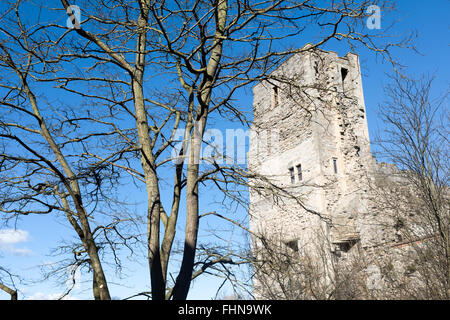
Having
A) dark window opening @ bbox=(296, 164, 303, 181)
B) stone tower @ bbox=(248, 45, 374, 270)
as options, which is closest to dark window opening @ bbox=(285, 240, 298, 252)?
stone tower @ bbox=(248, 45, 374, 270)

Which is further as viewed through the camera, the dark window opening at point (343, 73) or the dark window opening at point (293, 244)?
the dark window opening at point (343, 73)

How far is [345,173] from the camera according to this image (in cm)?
1867

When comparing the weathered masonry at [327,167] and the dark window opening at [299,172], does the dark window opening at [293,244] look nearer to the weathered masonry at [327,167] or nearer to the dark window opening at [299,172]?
the weathered masonry at [327,167]

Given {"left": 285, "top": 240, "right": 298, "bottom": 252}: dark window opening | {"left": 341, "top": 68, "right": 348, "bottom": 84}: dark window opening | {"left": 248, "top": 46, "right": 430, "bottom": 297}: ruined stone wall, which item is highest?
{"left": 341, "top": 68, "right": 348, "bottom": 84}: dark window opening

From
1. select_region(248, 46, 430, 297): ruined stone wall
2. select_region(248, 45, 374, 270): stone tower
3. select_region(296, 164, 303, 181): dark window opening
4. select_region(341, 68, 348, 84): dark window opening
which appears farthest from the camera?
select_region(341, 68, 348, 84): dark window opening

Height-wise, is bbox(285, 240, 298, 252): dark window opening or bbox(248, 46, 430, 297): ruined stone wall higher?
bbox(248, 46, 430, 297): ruined stone wall

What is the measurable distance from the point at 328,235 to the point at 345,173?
4.01 metres

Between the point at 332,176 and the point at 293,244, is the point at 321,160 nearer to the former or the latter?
the point at 332,176

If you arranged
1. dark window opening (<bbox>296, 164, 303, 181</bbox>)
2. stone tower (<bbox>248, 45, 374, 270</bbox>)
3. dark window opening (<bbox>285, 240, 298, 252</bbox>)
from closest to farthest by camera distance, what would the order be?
stone tower (<bbox>248, 45, 374, 270</bbox>)
dark window opening (<bbox>285, 240, 298, 252</bbox>)
dark window opening (<bbox>296, 164, 303, 181</bbox>)

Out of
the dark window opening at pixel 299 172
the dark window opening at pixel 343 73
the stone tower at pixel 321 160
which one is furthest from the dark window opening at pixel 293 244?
the dark window opening at pixel 343 73

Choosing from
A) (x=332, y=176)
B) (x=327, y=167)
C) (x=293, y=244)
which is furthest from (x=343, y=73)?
(x=293, y=244)

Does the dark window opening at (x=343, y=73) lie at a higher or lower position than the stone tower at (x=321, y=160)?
higher

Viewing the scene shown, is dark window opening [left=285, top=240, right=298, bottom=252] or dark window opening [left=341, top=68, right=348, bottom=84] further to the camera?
dark window opening [left=341, top=68, right=348, bottom=84]

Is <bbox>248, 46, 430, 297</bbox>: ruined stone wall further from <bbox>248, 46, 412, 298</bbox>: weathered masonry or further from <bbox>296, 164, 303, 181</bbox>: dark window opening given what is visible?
<bbox>296, 164, 303, 181</bbox>: dark window opening
